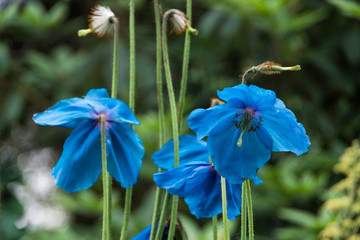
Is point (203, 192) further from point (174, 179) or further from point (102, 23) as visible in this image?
point (102, 23)

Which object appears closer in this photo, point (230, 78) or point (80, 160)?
point (80, 160)

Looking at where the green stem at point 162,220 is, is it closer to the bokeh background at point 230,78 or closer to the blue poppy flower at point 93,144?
the blue poppy flower at point 93,144

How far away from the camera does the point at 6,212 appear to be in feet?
5.09

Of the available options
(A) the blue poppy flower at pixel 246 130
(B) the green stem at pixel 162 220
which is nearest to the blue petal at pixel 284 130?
(A) the blue poppy flower at pixel 246 130

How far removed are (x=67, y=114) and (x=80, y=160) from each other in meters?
0.05

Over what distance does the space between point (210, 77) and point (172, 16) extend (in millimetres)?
1697

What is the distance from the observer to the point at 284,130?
0.40 m

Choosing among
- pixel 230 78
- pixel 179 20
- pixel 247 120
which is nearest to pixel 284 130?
pixel 247 120

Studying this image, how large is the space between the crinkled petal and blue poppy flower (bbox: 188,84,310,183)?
0.04m

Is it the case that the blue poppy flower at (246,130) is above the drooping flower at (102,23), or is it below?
below

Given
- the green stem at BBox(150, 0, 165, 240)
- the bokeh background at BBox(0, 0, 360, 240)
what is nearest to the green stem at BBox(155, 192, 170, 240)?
the green stem at BBox(150, 0, 165, 240)

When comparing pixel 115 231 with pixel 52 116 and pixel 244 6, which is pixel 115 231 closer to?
pixel 244 6

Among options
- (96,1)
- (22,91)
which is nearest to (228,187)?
(22,91)

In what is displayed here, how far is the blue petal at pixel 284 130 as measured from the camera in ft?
1.25
